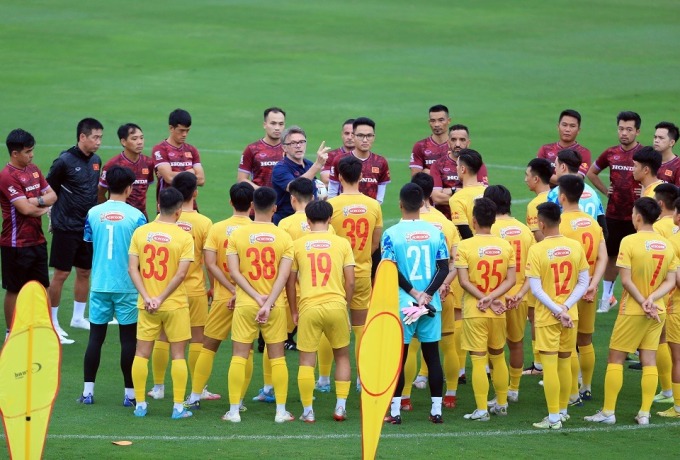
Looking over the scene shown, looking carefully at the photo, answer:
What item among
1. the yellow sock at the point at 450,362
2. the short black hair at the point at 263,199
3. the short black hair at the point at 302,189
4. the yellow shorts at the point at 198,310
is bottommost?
the yellow sock at the point at 450,362

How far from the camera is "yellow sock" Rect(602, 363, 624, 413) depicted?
1045cm

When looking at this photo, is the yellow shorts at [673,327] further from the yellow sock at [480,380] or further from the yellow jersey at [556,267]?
the yellow sock at [480,380]

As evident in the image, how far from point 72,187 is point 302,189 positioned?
151 inches

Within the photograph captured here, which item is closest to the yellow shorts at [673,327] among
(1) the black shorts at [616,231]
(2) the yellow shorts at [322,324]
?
(2) the yellow shorts at [322,324]

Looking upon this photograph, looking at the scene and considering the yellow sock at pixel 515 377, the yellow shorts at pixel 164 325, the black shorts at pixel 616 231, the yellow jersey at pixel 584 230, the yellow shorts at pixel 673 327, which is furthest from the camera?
the black shorts at pixel 616 231

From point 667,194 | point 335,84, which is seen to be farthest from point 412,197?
point 335,84

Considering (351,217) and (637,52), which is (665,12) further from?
(351,217)

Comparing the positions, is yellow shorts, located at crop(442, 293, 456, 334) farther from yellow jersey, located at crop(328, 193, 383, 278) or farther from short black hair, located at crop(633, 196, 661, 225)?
short black hair, located at crop(633, 196, 661, 225)

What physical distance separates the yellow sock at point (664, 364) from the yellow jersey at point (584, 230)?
1094 mm

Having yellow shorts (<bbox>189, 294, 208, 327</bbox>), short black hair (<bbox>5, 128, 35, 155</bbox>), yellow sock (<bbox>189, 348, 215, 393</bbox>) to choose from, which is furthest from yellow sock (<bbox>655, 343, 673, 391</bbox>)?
short black hair (<bbox>5, 128, 35, 155</bbox>)

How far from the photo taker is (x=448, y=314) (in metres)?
11.6

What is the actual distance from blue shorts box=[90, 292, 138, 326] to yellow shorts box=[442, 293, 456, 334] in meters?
3.08

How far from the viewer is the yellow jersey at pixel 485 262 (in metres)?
10.6

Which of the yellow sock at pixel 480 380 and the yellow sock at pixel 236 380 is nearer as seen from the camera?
the yellow sock at pixel 236 380
